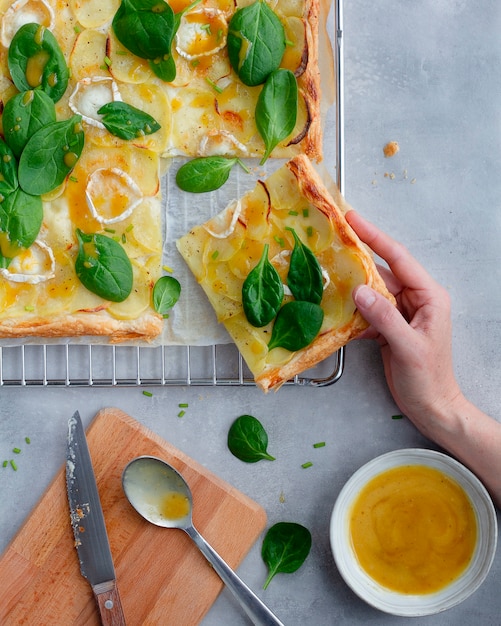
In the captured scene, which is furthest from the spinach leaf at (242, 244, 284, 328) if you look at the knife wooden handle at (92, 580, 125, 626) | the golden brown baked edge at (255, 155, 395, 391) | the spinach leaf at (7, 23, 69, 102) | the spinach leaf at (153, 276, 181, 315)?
the knife wooden handle at (92, 580, 125, 626)

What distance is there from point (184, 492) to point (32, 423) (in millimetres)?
781

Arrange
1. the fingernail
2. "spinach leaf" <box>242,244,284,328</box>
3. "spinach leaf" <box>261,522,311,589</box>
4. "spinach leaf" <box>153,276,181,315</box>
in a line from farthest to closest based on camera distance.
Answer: "spinach leaf" <box>261,522,311,589</box> → "spinach leaf" <box>153,276,181,315</box> → "spinach leaf" <box>242,244,284,328</box> → the fingernail

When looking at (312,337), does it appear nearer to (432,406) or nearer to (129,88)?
(432,406)

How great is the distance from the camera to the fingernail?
2.50m

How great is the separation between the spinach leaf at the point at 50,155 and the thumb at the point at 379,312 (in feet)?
4.21

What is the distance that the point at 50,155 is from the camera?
2.64m

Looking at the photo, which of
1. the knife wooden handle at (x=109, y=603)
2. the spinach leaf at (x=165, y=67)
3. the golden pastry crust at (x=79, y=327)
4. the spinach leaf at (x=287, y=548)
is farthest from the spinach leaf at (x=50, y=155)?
the spinach leaf at (x=287, y=548)

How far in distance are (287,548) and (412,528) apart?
1.89 feet

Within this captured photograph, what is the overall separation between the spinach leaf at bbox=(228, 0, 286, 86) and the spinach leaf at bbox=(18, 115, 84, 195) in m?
0.71

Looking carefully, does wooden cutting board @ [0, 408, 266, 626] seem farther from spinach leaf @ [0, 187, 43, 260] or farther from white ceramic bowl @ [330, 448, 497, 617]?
spinach leaf @ [0, 187, 43, 260]

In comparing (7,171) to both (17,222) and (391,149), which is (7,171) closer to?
(17,222)

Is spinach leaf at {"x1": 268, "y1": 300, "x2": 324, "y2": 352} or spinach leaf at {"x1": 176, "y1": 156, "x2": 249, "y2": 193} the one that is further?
spinach leaf at {"x1": 176, "y1": 156, "x2": 249, "y2": 193}

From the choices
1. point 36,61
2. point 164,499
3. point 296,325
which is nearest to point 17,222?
point 36,61

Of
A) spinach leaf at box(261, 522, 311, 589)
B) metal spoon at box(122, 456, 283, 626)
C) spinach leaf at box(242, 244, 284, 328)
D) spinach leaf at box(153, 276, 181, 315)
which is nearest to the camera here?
spinach leaf at box(242, 244, 284, 328)
